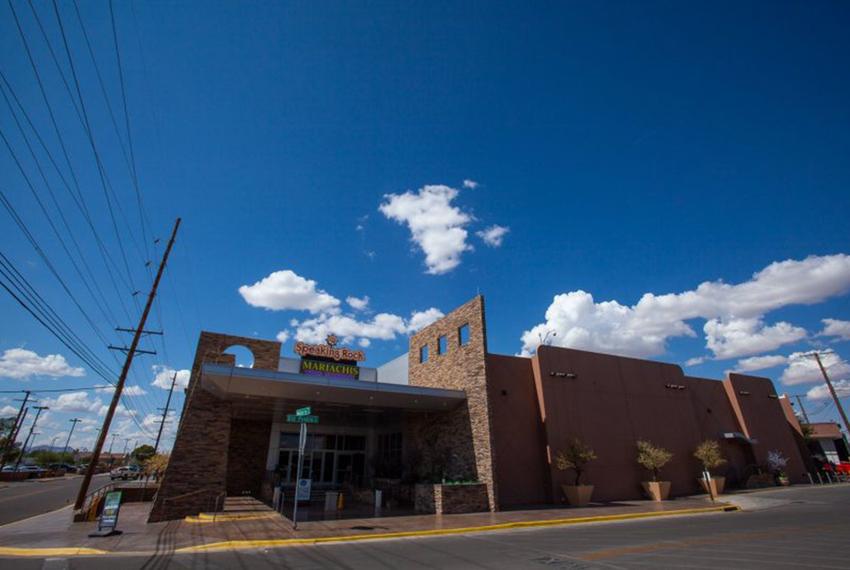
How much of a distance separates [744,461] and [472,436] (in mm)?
22781

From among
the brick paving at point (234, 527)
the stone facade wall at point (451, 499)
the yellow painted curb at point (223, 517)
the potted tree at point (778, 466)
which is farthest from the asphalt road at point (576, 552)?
the potted tree at point (778, 466)

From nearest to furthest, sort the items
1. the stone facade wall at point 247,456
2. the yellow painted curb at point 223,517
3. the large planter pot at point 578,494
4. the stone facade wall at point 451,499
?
the yellow painted curb at point 223,517
the stone facade wall at point 451,499
the large planter pot at point 578,494
the stone facade wall at point 247,456

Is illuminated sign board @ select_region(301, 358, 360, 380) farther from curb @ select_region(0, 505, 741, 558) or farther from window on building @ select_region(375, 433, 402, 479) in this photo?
curb @ select_region(0, 505, 741, 558)

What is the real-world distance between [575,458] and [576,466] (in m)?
0.36

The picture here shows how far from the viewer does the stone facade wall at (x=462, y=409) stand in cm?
1828

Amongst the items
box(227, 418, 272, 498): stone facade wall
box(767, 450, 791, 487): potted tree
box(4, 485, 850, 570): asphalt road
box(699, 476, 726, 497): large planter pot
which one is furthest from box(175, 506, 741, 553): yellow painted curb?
box(767, 450, 791, 487): potted tree

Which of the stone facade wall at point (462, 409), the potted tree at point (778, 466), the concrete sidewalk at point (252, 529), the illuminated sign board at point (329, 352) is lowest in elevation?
the concrete sidewalk at point (252, 529)

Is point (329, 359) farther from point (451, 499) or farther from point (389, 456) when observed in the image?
point (451, 499)

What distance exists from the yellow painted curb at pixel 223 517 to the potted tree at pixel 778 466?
32.9 m

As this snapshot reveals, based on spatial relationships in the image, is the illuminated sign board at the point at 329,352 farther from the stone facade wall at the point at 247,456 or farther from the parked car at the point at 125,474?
the parked car at the point at 125,474

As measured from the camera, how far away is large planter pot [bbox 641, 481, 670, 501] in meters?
20.8

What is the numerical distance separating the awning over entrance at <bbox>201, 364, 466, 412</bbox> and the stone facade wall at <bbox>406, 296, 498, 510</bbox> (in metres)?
0.90

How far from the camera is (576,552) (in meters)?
9.35

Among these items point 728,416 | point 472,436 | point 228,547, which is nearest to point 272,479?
point 472,436
